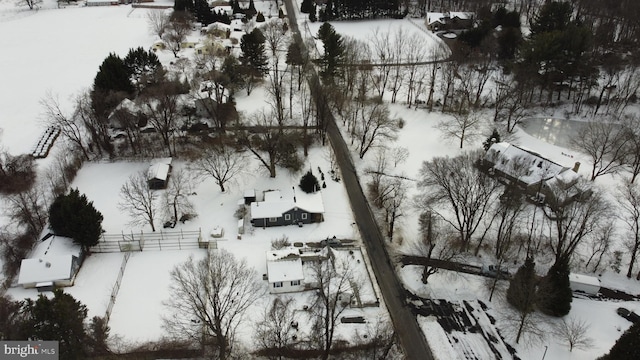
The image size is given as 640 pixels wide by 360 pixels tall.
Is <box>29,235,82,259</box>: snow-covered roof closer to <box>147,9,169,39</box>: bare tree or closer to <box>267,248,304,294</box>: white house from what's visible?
<box>267,248,304,294</box>: white house

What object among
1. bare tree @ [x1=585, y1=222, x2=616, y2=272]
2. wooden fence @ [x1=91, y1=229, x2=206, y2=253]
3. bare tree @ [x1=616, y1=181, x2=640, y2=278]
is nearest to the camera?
bare tree @ [x1=616, y1=181, x2=640, y2=278]

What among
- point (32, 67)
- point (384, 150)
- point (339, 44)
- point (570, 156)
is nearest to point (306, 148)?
point (384, 150)

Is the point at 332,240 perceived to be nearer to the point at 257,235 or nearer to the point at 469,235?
the point at 257,235

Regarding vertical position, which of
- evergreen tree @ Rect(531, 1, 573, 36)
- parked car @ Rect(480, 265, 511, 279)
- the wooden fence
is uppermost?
evergreen tree @ Rect(531, 1, 573, 36)

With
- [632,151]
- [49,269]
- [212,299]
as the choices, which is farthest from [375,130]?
[49,269]

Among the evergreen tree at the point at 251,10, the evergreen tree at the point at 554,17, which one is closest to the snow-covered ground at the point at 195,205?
the evergreen tree at the point at 554,17

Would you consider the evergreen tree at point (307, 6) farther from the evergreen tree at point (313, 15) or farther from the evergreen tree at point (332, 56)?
the evergreen tree at point (332, 56)
